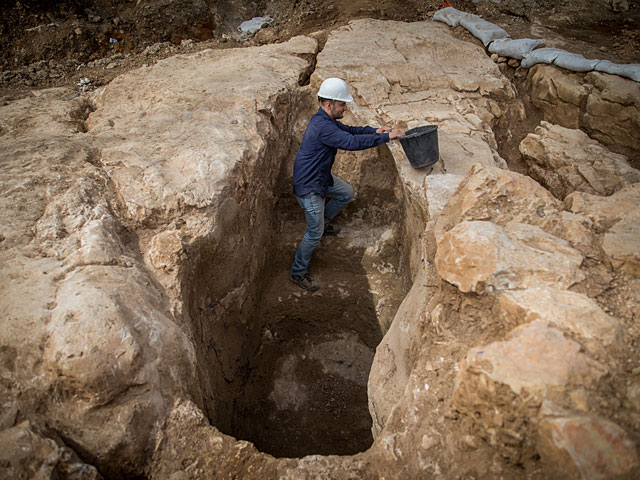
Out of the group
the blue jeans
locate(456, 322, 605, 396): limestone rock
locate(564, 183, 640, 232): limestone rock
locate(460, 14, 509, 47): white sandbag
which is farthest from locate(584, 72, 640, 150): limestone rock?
locate(456, 322, 605, 396): limestone rock

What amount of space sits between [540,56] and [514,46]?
311mm

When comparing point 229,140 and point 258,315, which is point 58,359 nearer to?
point 229,140

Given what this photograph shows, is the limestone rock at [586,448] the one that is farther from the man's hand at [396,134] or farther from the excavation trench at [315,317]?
the excavation trench at [315,317]

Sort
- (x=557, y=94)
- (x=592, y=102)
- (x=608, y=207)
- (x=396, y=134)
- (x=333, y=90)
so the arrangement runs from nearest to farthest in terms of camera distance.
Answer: (x=608, y=207) → (x=396, y=134) → (x=333, y=90) → (x=592, y=102) → (x=557, y=94)

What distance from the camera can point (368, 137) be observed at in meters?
3.18

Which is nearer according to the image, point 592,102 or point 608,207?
point 608,207

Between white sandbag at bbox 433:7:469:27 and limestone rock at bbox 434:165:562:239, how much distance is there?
3576 mm

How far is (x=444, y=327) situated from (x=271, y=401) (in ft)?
7.44

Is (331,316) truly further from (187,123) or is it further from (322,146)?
(187,123)

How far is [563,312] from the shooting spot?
1.76 meters

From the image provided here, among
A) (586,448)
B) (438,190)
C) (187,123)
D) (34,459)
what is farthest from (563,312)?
(187,123)

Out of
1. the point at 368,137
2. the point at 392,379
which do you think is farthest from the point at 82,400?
the point at 368,137

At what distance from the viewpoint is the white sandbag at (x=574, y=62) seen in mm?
4129

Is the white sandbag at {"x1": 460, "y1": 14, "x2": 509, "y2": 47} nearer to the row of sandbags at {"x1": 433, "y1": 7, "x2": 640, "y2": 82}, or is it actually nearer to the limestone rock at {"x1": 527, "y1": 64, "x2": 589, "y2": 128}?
the row of sandbags at {"x1": 433, "y1": 7, "x2": 640, "y2": 82}
